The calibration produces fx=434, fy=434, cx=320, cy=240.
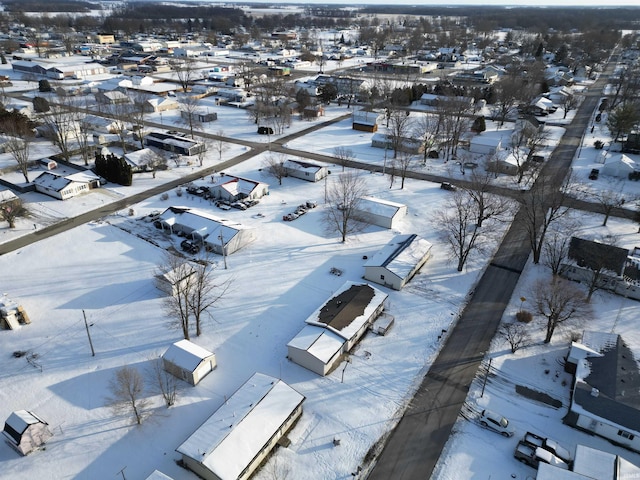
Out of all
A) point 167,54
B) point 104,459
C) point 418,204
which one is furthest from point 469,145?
point 167,54

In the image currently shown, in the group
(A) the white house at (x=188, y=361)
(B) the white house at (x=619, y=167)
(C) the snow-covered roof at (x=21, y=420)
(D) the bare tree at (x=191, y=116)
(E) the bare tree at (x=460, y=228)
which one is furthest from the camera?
(D) the bare tree at (x=191, y=116)

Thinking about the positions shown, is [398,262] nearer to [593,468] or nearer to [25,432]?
[593,468]

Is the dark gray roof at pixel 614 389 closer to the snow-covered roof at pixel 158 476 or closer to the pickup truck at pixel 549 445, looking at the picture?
the pickup truck at pixel 549 445

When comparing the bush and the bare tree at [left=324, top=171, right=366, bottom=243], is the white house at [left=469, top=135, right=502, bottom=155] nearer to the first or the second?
the bare tree at [left=324, top=171, right=366, bottom=243]

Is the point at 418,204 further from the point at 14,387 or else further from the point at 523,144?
the point at 14,387

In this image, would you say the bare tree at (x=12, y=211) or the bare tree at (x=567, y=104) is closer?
the bare tree at (x=12, y=211)

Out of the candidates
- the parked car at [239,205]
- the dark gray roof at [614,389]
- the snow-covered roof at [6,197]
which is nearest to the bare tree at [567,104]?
the parked car at [239,205]

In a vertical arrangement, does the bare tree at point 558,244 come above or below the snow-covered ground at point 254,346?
above

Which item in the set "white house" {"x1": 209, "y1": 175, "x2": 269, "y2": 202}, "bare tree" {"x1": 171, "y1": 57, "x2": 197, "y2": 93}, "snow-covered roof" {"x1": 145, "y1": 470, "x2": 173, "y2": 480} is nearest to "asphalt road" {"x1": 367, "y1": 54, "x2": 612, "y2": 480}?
"snow-covered roof" {"x1": 145, "y1": 470, "x2": 173, "y2": 480}
